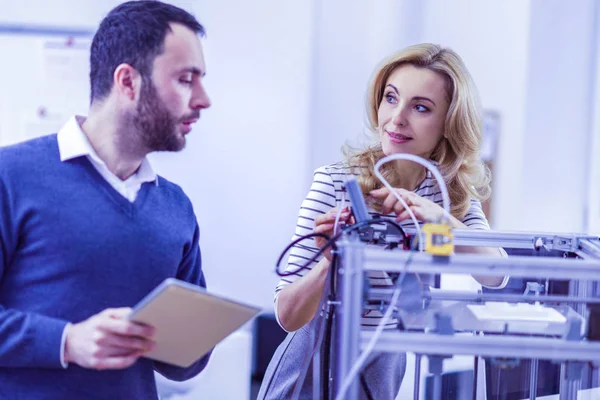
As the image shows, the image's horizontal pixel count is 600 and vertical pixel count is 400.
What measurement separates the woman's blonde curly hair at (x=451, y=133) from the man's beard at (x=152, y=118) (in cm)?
46

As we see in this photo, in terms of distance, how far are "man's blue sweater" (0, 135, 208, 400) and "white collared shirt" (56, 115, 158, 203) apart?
1 centimetres

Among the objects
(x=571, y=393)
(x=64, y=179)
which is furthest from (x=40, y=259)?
(x=571, y=393)

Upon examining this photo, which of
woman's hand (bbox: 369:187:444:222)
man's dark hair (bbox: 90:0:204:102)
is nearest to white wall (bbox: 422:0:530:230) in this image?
woman's hand (bbox: 369:187:444:222)

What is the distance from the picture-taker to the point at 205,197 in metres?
2.94

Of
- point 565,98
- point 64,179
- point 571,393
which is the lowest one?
point 571,393

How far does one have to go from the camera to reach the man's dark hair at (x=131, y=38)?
3.98 ft

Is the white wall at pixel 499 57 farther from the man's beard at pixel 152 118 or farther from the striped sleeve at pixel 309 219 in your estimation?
the man's beard at pixel 152 118

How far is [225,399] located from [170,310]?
2.01 meters

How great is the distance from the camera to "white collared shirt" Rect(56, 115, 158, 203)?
1.19 meters

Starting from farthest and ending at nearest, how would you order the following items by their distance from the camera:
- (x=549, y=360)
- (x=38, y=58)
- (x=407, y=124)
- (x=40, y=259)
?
(x=38, y=58)
(x=407, y=124)
(x=40, y=259)
(x=549, y=360)

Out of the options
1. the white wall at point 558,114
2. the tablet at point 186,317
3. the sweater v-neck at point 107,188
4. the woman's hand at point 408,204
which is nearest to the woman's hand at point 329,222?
the woman's hand at point 408,204

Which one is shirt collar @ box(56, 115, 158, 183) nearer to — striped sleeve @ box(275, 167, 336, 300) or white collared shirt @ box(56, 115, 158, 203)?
white collared shirt @ box(56, 115, 158, 203)

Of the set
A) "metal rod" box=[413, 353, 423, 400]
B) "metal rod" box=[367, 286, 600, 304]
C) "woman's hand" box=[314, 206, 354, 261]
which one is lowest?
"metal rod" box=[413, 353, 423, 400]

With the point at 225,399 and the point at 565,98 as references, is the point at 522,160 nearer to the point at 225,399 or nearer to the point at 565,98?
the point at 565,98
